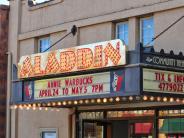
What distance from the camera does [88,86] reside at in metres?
16.6

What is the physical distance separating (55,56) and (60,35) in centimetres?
431

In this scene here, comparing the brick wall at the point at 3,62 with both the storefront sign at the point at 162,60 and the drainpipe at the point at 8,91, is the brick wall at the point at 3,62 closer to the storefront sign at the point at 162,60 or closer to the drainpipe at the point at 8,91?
the drainpipe at the point at 8,91

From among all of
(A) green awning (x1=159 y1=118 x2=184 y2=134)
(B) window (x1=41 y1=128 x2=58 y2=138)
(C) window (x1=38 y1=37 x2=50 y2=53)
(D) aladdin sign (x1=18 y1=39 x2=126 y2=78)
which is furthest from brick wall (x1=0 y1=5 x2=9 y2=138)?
(A) green awning (x1=159 y1=118 x2=184 y2=134)

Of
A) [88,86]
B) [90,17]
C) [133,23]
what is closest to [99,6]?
[90,17]

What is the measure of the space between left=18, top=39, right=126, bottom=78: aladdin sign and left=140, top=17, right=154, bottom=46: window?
2762 millimetres

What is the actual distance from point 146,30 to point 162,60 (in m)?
3.81

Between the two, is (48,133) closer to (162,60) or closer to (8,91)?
(8,91)

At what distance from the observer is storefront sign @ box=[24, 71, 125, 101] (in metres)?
15.6

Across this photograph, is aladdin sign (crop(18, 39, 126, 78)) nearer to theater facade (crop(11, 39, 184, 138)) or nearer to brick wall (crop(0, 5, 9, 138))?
theater facade (crop(11, 39, 184, 138))

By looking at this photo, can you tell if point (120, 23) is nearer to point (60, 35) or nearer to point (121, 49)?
point (60, 35)

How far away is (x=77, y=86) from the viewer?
56.0ft

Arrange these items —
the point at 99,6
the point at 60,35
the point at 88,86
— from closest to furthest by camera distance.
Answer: the point at 88,86
the point at 99,6
the point at 60,35

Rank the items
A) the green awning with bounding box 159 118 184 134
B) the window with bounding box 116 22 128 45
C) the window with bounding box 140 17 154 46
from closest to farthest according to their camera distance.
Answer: the green awning with bounding box 159 118 184 134 → the window with bounding box 140 17 154 46 → the window with bounding box 116 22 128 45

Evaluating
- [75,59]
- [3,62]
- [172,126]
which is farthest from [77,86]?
[3,62]
